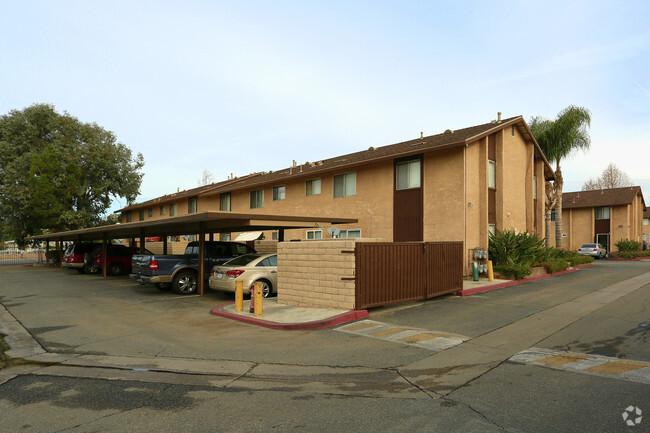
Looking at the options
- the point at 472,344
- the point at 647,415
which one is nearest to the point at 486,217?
the point at 472,344

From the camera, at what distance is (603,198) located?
43688 mm

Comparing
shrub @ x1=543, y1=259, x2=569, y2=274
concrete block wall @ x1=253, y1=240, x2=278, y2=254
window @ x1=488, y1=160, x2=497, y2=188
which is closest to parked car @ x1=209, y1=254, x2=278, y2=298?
concrete block wall @ x1=253, y1=240, x2=278, y2=254

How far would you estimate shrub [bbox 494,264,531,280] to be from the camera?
57.8ft

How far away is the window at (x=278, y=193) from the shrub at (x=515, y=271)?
1443cm

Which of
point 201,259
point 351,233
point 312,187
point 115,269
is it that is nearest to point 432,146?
point 351,233

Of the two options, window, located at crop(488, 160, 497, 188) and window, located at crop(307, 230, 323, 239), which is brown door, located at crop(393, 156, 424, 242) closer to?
window, located at crop(488, 160, 497, 188)

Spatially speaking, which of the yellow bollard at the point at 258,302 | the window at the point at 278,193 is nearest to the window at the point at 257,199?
the window at the point at 278,193

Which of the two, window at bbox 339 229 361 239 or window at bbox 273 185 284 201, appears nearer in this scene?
window at bbox 339 229 361 239

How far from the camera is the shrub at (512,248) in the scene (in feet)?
62.2

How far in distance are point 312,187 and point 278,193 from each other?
357 centimetres

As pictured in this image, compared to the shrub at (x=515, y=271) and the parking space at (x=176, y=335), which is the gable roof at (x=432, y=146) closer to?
the shrub at (x=515, y=271)

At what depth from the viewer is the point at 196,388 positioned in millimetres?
5488

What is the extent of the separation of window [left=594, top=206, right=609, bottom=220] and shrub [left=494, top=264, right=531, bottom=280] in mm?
32126

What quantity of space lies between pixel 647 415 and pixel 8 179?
43.7m
